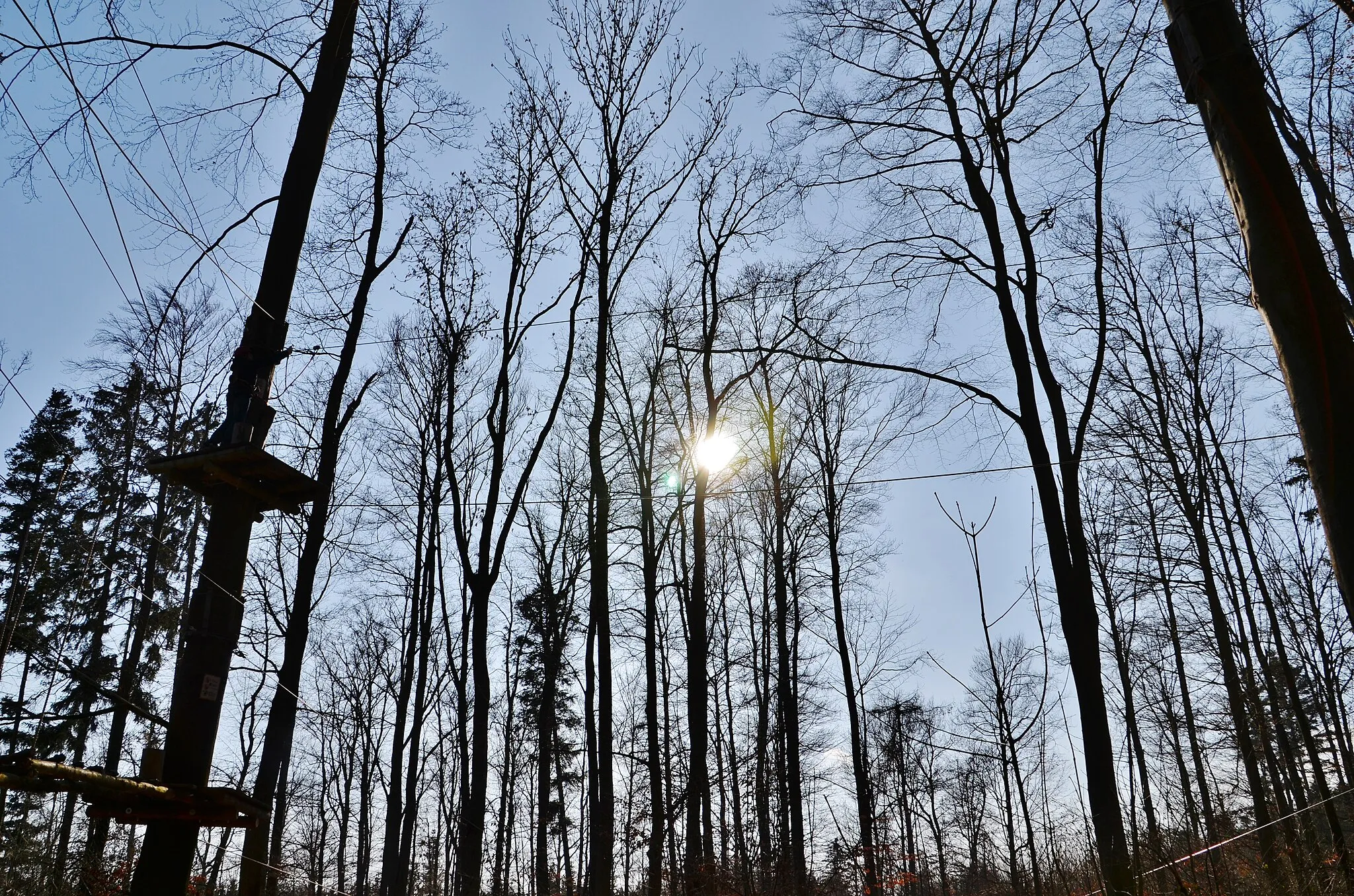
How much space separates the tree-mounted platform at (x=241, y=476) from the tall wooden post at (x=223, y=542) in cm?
1

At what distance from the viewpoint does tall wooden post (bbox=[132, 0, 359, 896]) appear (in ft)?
20.6

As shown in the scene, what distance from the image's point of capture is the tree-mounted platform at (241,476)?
22.2 feet

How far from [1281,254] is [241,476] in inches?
282

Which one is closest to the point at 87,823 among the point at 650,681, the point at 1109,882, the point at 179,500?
the point at 179,500

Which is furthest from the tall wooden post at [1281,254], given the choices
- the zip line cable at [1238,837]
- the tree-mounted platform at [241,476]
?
the tree-mounted platform at [241,476]

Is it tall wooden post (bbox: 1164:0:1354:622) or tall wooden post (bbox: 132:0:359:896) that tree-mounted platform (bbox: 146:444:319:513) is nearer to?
tall wooden post (bbox: 132:0:359:896)

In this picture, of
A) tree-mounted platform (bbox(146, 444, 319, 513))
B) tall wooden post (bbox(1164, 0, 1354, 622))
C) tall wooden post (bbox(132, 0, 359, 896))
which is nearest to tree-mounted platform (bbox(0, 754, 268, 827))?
tall wooden post (bbox(132, 0, 359, 896))

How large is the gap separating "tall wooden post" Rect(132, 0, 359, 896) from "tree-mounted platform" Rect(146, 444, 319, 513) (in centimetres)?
1

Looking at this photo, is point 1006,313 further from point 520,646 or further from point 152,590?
point 520,646

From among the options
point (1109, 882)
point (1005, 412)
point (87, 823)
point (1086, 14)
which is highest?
point (1086, 14)

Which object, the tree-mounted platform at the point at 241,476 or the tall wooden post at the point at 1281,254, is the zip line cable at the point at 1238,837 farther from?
the tree-mounted platform at the point at 241,476

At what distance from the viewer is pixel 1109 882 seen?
675 cm

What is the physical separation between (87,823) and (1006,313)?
1947 cm

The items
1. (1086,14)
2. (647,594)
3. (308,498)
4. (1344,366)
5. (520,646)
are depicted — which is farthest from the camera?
(520,646)
